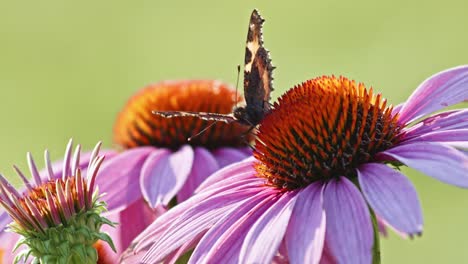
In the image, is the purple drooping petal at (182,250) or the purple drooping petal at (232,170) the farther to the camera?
the purple drooping petal at (232,170)

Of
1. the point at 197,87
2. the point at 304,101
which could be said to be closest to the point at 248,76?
the point at 304,101

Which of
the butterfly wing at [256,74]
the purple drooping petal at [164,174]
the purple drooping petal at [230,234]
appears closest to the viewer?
the purple drooping petal at [230,234]

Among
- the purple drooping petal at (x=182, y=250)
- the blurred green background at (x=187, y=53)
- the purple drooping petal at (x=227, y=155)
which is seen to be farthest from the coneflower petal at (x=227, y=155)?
the blurred green background at (x=187, y=53)

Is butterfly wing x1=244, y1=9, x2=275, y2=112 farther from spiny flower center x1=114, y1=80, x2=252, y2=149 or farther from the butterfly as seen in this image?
spiny flower center x1=114, y1=80, x2=252, y2=149

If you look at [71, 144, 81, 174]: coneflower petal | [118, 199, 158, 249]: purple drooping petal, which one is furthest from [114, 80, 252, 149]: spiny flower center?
[71, 144, 81, 174]: coneflower petal

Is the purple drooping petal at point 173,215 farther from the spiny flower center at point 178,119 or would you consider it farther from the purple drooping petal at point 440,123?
the spiny flower center at point 178,119

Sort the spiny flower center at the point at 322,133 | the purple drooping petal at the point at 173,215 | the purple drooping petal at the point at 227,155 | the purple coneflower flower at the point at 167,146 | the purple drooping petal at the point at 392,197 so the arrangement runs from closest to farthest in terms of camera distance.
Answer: the purple drooping petal at the point at 392,197 < the spiny flower center at the point at 322,133 < the purple drooping petal at the point at 173,215 < the purple coneflower flower at the point at 167,146 < the purple drooping petal at the point at 227,155

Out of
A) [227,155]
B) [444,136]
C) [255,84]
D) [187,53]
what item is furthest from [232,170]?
[187,53]
